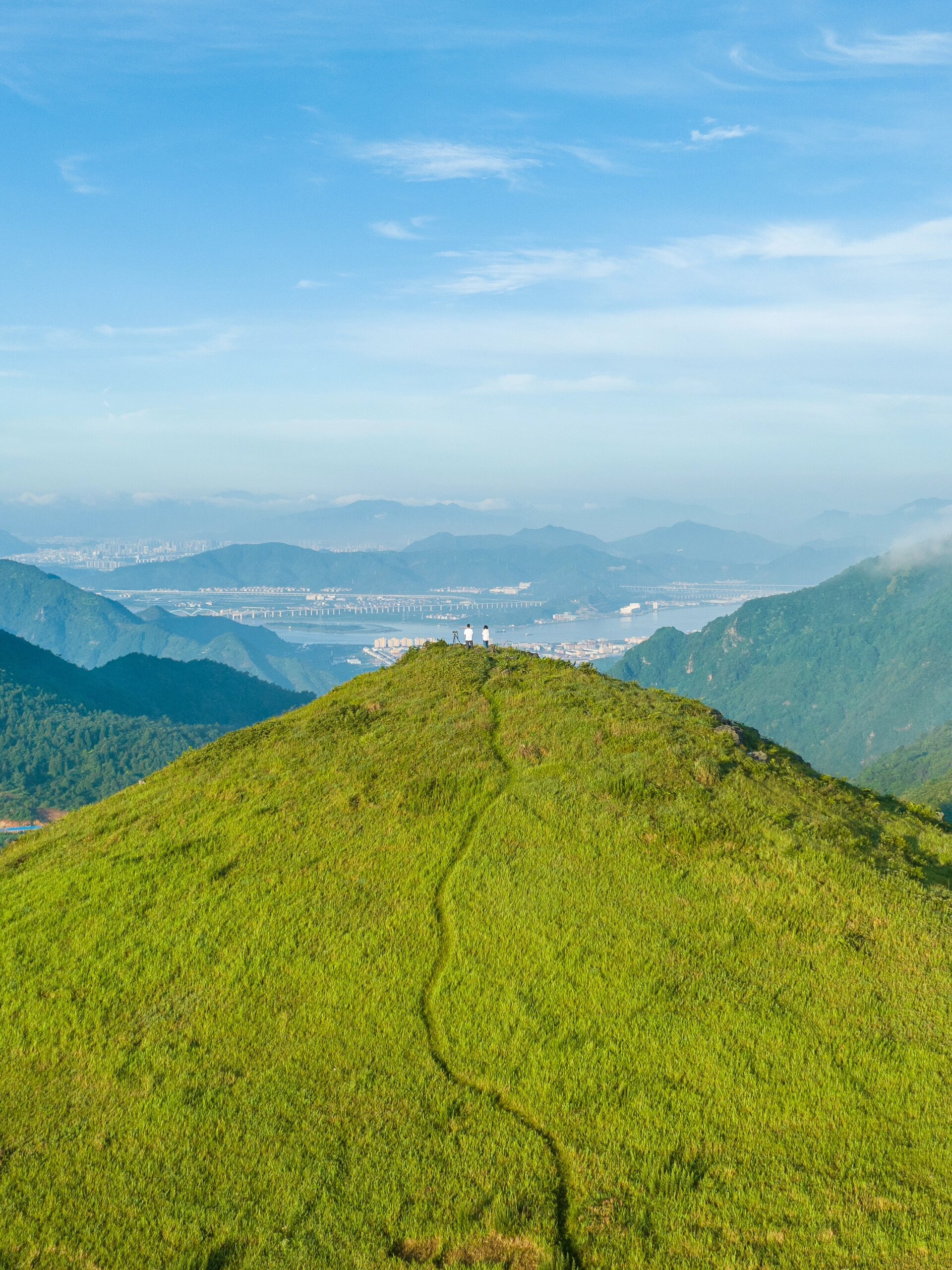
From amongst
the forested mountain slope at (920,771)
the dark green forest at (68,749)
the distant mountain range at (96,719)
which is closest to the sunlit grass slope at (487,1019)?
the forested mountain slope at (920,771)

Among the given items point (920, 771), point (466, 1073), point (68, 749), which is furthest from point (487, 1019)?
point (68, 749)

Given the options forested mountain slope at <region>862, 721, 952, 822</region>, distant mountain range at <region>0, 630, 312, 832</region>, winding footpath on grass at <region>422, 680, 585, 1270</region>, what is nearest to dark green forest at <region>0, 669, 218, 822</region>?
distant mountain range at <region>0, 630, 312, 832</region>

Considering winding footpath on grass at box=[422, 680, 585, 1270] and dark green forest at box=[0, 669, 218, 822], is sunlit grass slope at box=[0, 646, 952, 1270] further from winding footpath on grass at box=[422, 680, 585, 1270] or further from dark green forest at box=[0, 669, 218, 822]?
dark green forest at box=[0, 669, 218, 822]

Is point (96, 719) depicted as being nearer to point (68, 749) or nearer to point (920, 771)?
point (68, 749)

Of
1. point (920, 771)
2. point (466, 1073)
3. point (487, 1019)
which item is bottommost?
point (920, 771)

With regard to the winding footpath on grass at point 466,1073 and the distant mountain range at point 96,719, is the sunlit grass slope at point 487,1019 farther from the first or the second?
the distant mountain range at point 96,719

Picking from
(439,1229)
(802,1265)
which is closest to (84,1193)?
(439,1229)
